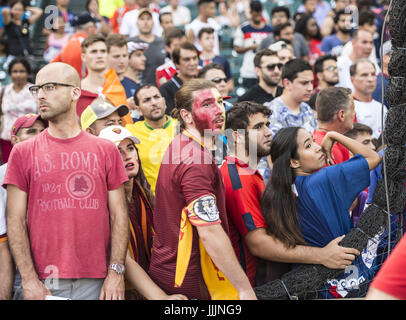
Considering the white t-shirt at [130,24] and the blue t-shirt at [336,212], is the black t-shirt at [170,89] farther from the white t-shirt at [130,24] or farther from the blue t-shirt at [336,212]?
the blue t-shirt at [336,212]

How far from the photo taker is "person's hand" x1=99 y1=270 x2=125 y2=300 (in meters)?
3.62

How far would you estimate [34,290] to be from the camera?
348cm

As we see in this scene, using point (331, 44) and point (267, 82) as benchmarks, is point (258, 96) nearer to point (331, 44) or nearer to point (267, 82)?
point (267, 82)

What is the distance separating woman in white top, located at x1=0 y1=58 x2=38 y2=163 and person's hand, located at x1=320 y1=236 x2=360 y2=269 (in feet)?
16.9

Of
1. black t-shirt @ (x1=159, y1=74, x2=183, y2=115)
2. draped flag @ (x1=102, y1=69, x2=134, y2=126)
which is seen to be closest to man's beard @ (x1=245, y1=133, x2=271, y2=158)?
draped flag @ (x1=102, y1=69, x2=134, y2=126)

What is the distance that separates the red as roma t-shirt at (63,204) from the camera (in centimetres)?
357

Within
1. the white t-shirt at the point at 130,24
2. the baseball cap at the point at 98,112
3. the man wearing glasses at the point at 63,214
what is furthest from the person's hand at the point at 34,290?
the white t-shirt at the point at 130,24

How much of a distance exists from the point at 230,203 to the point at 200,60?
5.63 m

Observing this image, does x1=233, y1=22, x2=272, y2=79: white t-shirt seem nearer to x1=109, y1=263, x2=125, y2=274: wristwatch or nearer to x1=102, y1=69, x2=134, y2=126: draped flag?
x1=102, y1=69, x2=134, y2=126: draped flag

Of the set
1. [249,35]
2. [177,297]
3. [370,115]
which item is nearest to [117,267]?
[177,297]

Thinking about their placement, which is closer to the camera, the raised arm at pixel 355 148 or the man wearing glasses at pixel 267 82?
the raised arm at pixel 355 148

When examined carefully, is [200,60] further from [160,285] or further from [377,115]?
[160,285]

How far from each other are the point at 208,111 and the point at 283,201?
0.84 metres
